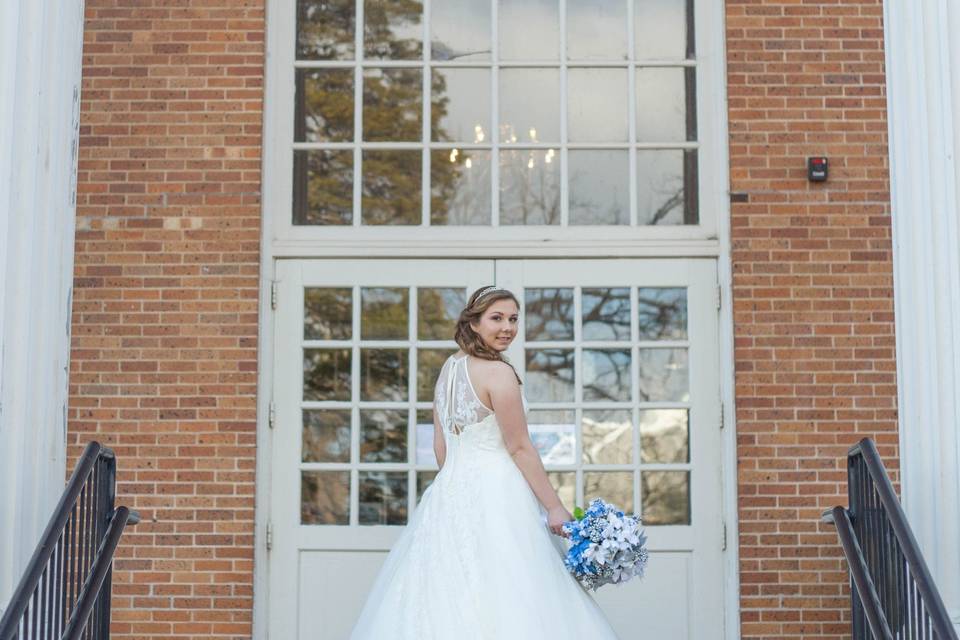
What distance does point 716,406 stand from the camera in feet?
23.4

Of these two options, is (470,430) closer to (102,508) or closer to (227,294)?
(102,508)

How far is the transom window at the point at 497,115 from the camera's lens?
740 centimetres

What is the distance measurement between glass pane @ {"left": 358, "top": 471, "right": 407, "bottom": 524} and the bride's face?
1.83 metres

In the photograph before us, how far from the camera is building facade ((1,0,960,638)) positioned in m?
6.93

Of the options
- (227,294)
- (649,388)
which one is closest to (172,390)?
(227,294)

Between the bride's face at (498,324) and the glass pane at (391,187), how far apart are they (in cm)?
199

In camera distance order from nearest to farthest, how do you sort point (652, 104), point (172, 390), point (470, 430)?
point (470, 430) → point (172, 390) → point (652, 104)

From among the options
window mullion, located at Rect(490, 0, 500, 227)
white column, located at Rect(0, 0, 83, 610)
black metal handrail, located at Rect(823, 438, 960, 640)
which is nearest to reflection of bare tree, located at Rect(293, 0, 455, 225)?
window mullion, located at Rect(490, 0, 500, 227)

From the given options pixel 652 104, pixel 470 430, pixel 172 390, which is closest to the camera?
pixel 470 430

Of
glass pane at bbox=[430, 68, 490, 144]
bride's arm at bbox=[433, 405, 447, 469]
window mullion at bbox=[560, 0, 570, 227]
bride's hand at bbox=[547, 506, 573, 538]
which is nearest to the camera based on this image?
bride's hand at bbox=[547, 506, 573, 538]

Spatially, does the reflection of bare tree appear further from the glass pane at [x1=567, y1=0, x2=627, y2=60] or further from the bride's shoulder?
the bride's shoulder

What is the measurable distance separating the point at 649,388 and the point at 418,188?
1.70 meters

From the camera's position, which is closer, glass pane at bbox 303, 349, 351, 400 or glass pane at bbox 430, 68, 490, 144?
glass pane at bbox 303, 349, 351, 400

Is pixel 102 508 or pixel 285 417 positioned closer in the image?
pixel 102 508
